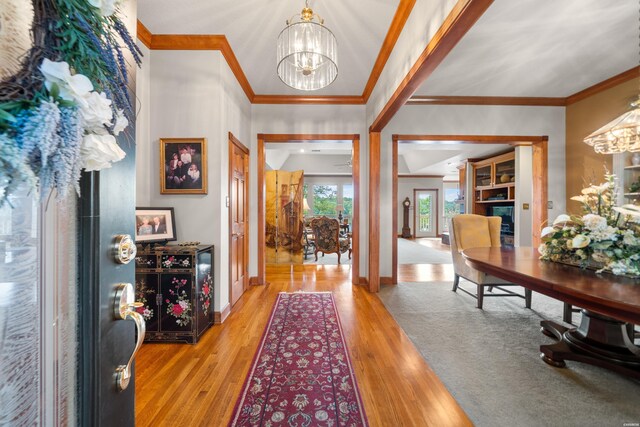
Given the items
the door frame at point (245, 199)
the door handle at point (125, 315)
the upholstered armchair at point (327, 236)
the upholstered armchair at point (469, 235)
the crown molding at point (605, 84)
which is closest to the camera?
the door handle at point (125, 315)

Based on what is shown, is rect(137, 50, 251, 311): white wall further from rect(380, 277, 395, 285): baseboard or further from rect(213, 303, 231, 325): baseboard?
rect(380, 277, 395, 285): baseboard

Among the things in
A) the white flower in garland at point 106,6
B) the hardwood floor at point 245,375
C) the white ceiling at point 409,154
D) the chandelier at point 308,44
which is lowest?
the hardwood floor at point 245,375

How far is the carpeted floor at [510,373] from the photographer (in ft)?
5.06

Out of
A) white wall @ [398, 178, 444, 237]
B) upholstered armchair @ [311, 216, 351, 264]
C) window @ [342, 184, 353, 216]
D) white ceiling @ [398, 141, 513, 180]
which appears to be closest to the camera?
upholstered armchair @ [311, 216, 351, 264]

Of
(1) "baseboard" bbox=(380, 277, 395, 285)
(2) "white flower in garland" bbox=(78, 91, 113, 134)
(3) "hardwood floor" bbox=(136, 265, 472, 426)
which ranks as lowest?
(3) "hardwood floor" bbox=(136, 265, 472, 426)

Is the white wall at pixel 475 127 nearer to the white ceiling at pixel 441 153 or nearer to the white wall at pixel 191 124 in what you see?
the white ceiling at pixel 441 153

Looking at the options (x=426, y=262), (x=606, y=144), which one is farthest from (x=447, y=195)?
(x=606, y=144)

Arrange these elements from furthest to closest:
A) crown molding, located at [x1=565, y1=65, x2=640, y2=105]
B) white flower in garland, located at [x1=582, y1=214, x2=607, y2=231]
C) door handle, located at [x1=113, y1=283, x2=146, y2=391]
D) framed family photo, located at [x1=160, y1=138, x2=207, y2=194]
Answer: crown molding, located at [x1=565, y1=65, x2=640, y2=105] → framed family photo, located at [x1=160, y1=138, x2=207, y2=194] → white flower in garland, located at [x1=582, y1=214, x2=607, y2=231] → door handle, located at [x1=113, y1=283, x2=146, y2=391]

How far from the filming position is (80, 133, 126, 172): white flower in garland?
466 millimetres

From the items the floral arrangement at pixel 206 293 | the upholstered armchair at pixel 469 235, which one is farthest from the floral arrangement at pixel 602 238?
the floral arrangement at pixel 206 293

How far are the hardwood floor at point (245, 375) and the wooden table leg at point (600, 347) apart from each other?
3.18ft

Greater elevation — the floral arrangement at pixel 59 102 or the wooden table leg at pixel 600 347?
the floral arrangement at pixel 59 102

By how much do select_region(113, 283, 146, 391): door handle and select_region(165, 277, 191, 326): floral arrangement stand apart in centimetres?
185

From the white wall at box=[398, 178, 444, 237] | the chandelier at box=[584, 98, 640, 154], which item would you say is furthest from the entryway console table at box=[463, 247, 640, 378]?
the white wall at box=[398, 178, 444, 237]
